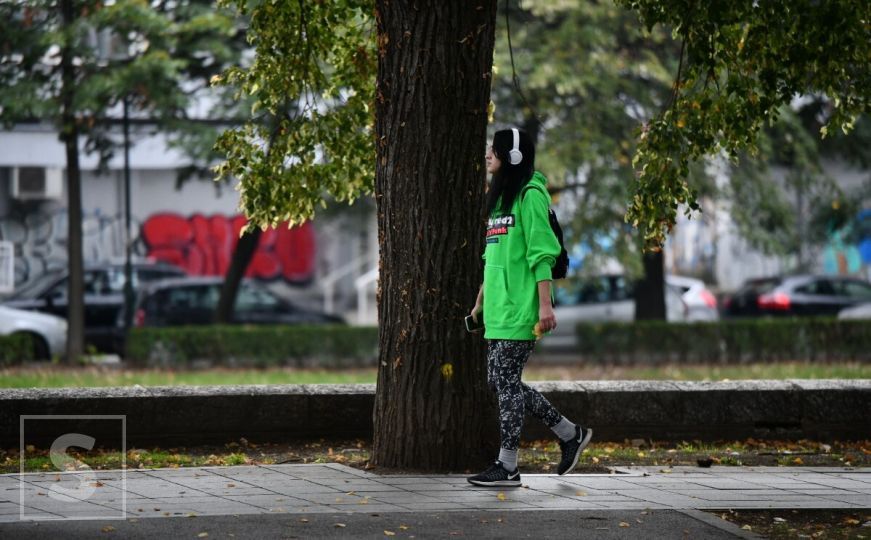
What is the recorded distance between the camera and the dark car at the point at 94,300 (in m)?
23.9

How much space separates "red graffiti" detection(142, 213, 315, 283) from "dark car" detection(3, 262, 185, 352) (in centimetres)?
1160

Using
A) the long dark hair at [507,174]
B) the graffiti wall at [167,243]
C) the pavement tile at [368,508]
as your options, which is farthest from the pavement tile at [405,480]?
the graffiti wall at [167,243]

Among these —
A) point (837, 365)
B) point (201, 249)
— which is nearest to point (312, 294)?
point (201, 249)

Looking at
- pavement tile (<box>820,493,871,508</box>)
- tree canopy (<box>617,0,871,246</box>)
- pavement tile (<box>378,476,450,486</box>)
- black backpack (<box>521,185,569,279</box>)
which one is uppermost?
tree canopy (<box>617,0,871,246</box>)

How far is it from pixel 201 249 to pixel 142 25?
59.5 ft

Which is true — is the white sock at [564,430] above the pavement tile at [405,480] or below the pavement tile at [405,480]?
above

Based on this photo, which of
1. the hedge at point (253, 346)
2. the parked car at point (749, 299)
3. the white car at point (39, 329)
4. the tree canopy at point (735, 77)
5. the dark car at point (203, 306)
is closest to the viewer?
the tree canopy at point (735, 77)

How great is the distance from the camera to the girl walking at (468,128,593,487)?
715cm

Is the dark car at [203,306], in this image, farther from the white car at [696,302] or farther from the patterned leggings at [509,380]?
the patterned leggings at [509,380]

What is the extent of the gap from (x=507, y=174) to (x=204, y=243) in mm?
31502

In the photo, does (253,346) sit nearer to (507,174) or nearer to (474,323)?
(474,323)

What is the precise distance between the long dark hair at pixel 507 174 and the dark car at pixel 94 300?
17335 millimetres

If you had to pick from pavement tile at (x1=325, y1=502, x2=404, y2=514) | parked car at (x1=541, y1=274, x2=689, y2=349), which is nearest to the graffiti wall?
parked car at (x1=541, y1=274, x2=689, y2=349)

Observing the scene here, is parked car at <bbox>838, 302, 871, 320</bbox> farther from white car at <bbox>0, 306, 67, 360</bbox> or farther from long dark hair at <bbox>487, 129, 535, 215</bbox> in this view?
long dark hair at <bbox>487, 129, 535, 215</bbox>
